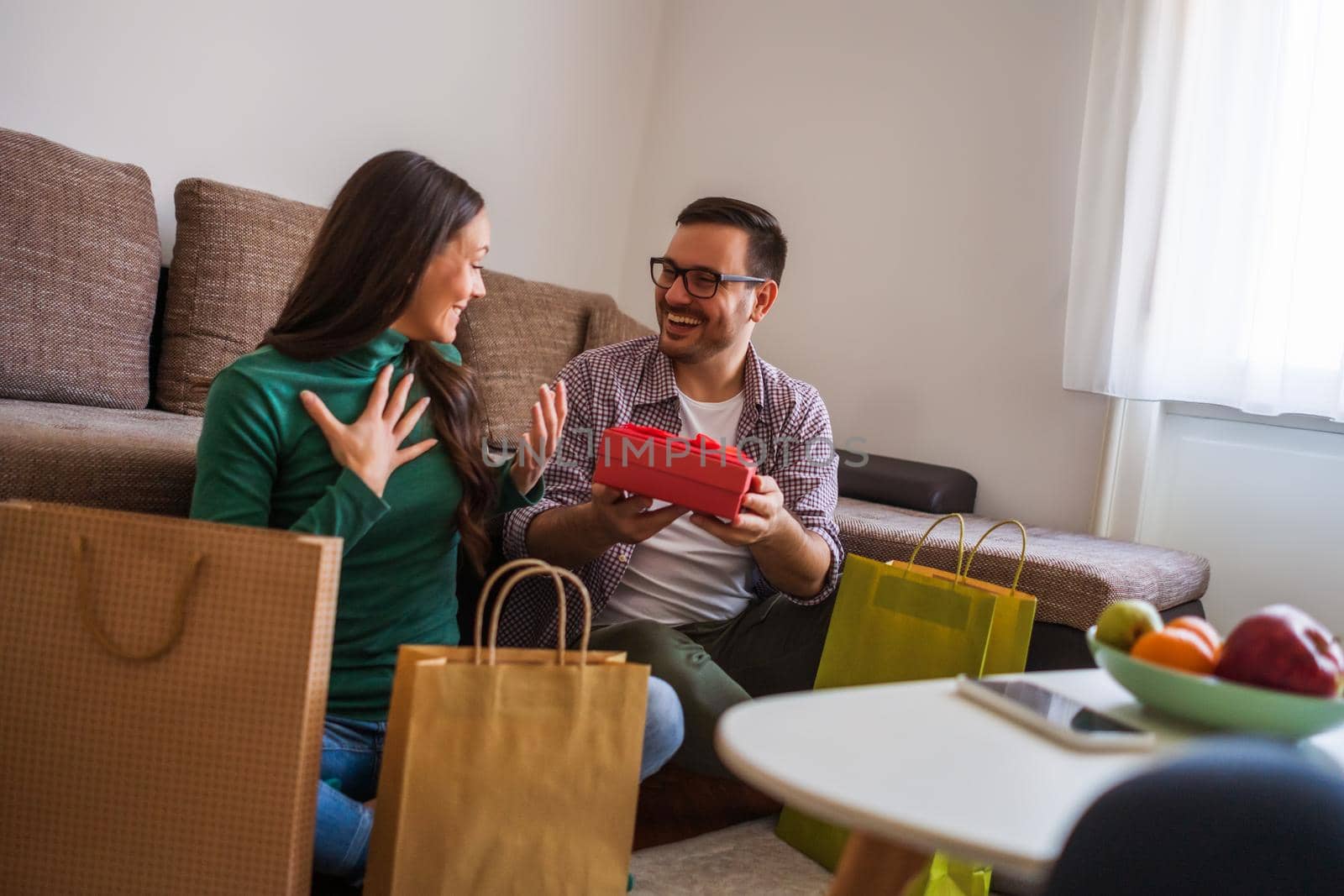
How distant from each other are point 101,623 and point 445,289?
602mm

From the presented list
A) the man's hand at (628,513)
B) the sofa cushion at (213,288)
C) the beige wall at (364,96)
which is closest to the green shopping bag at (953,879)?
the man's hand at (628,513)

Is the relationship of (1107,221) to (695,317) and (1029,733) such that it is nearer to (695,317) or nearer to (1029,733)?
(695,317)

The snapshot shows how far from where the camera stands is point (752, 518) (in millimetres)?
1708

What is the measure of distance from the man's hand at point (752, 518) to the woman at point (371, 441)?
270 millimetres

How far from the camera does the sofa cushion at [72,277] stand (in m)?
1.95

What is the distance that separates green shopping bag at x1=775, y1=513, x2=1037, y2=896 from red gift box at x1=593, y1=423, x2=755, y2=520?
1.09 ft

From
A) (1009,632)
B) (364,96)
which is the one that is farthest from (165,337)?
(1009,632)

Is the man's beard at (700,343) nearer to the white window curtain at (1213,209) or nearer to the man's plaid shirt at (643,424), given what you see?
the man's plaid shirt at (643,424)

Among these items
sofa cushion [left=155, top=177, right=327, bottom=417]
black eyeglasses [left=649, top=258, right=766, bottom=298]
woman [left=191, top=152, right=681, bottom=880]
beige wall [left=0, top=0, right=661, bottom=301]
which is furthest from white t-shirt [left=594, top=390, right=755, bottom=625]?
beige wall [left=0, top=0, right=661, bottom=301]

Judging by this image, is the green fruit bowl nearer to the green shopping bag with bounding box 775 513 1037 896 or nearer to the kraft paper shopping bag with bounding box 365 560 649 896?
the kraft paper shopping bag with bounding box 365 560 649 896

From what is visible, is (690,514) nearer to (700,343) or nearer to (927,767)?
(700,343)

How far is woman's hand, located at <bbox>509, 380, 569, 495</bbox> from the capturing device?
159 centimetres

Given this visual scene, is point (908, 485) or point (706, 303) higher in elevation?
point (706, 303)

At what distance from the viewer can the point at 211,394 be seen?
1.39 metres
